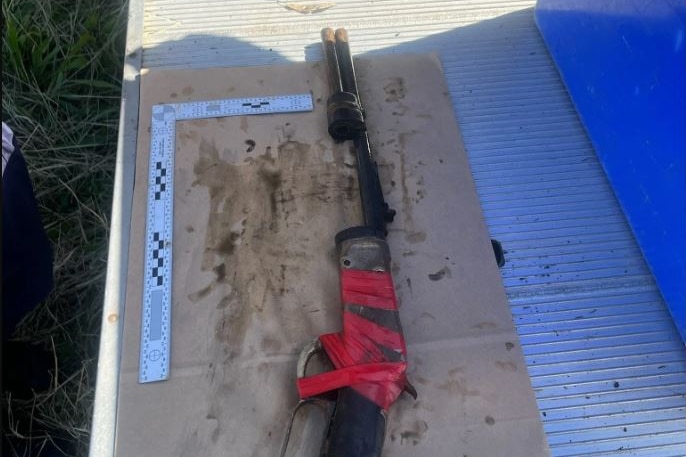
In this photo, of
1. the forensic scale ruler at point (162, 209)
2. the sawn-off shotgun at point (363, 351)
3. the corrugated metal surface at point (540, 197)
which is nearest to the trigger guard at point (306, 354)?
the sawn-off shotgun at point (363, 351)

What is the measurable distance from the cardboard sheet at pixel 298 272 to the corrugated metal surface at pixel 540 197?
0.05 m

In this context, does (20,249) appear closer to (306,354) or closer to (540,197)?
(306,354)

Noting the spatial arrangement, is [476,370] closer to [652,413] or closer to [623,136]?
[652,413]

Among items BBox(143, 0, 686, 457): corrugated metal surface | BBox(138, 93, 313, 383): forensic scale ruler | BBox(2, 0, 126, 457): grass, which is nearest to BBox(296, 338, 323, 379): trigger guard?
BBox(138, 93, 313, 383): forensic scale ruler

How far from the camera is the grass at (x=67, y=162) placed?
1.04m

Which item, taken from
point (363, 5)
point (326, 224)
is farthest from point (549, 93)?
point (326, 224)

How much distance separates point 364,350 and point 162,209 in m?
0.45

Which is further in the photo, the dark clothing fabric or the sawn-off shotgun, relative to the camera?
the dark clothing fabric

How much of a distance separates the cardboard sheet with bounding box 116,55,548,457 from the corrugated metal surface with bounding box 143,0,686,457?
0.05 m

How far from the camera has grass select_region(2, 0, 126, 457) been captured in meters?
1.04

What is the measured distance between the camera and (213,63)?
3.86 ft

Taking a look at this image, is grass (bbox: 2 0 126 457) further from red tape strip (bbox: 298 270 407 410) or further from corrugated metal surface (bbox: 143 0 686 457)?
red tape strip (bbox: 298 270 407 410)

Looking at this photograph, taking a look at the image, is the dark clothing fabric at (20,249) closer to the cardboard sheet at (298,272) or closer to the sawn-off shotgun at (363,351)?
the cardboard sheet at (298,272)

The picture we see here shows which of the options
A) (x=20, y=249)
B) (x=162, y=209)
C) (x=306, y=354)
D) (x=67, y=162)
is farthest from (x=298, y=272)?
(x=67, y=162)
